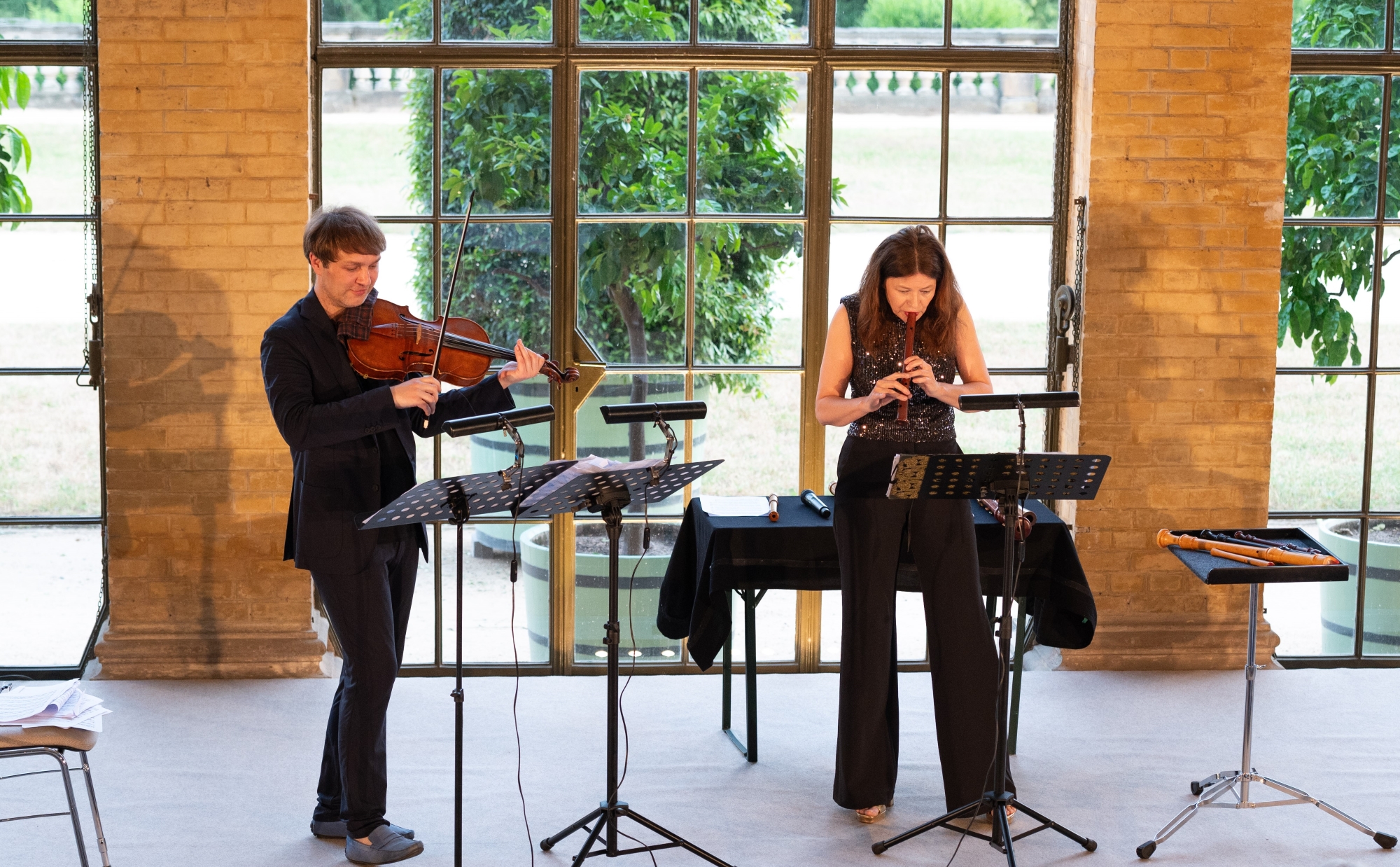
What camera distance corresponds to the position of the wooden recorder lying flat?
364 centimetres

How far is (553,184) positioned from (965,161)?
61.2 inches

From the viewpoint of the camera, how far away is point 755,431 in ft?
16.7

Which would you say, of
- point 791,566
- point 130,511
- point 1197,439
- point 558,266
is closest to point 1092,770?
point 791,566

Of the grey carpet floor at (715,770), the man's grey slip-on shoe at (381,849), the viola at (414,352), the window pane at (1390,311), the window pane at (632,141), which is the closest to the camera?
the viola at (414,352)

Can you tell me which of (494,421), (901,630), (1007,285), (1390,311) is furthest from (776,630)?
(1390,311)

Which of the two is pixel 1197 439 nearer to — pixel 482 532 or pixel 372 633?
pixel 482 532

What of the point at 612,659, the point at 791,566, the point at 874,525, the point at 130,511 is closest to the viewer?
the point at 612,659

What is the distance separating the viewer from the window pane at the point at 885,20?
4.98 meters

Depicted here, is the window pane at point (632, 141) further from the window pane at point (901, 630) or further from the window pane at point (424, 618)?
the window pane at point (901, 630)

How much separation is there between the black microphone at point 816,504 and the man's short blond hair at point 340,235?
1.69 m

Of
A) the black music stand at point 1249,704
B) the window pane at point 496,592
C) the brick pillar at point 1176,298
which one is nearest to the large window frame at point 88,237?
the window pane at point 496,592

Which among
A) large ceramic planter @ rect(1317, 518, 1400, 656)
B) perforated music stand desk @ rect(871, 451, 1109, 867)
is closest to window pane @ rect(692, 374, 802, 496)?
perforated music stand desk @ rect(871, 451, 1109, 867)

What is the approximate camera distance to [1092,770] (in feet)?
13.6

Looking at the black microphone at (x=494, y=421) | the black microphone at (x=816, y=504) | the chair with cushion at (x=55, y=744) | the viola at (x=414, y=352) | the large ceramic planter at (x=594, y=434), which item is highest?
the viola at (x=414, y=352)
